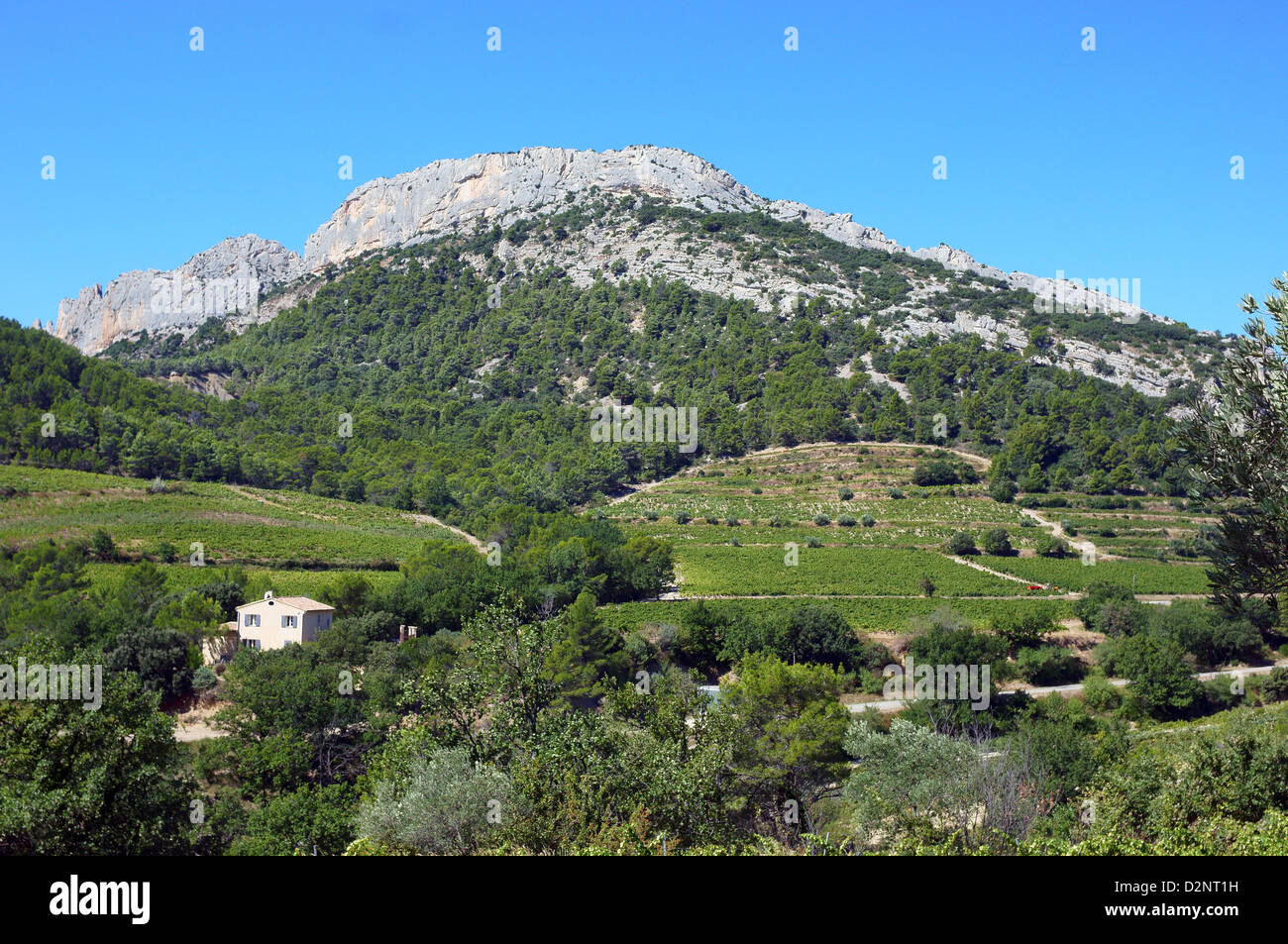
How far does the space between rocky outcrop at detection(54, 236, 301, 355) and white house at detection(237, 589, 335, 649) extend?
11714 cm

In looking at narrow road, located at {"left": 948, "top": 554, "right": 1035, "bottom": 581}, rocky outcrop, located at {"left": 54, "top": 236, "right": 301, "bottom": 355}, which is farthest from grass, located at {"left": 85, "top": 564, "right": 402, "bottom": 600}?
rocky outcrop, located at {"left": 54, "top": 236, "right": 301, "bottom": 355}

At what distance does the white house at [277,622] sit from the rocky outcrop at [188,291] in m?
117

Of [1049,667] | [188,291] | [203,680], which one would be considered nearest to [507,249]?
[188,291]

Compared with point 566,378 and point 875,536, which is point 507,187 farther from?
point 875,536

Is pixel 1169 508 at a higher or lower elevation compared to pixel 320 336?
lower

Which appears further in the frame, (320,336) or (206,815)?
(320,336)

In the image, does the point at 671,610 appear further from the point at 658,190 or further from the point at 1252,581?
the point at 658,190

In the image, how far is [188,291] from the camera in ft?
487

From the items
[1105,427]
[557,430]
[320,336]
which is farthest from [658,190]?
[1105,427]

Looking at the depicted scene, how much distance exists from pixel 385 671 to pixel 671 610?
1499 cm

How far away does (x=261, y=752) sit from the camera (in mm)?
23281

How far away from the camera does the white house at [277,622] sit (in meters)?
33.7

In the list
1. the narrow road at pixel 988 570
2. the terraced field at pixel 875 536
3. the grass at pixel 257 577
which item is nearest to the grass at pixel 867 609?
the terraced field at pixel 875 536

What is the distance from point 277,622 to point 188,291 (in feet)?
442
